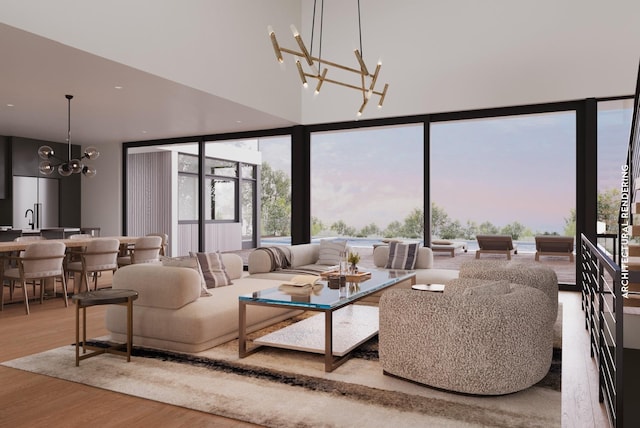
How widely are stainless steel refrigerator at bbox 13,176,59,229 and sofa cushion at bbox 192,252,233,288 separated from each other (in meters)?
6.66

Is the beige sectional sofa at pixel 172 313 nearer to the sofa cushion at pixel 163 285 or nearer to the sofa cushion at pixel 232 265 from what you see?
the sofa cushion at pixel 163 285

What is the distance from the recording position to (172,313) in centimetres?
380

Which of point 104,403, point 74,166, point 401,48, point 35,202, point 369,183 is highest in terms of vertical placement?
point 401,48

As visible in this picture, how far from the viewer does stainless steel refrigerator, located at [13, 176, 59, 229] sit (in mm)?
9586

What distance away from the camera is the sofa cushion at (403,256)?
614 cm

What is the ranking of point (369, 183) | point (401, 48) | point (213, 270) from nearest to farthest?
point (213, 270) < point (401, 48) < point (369, 183)

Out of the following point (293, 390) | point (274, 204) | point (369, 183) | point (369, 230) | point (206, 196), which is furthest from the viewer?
point (369, 183)

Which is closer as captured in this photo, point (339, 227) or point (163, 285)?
point (163, 285)

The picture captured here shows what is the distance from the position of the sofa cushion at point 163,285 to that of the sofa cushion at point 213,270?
786 millimetres

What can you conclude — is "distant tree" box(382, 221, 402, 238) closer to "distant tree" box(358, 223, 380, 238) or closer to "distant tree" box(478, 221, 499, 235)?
"distant tree" box(358, 223, 380, 238)

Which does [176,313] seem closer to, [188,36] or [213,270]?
[213,270]

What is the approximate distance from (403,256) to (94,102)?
4678 millimetres

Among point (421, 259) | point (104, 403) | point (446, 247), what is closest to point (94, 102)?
point (421, 259)

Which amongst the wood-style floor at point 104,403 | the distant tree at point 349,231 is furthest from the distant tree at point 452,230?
the wood-style floor at point 104,403
